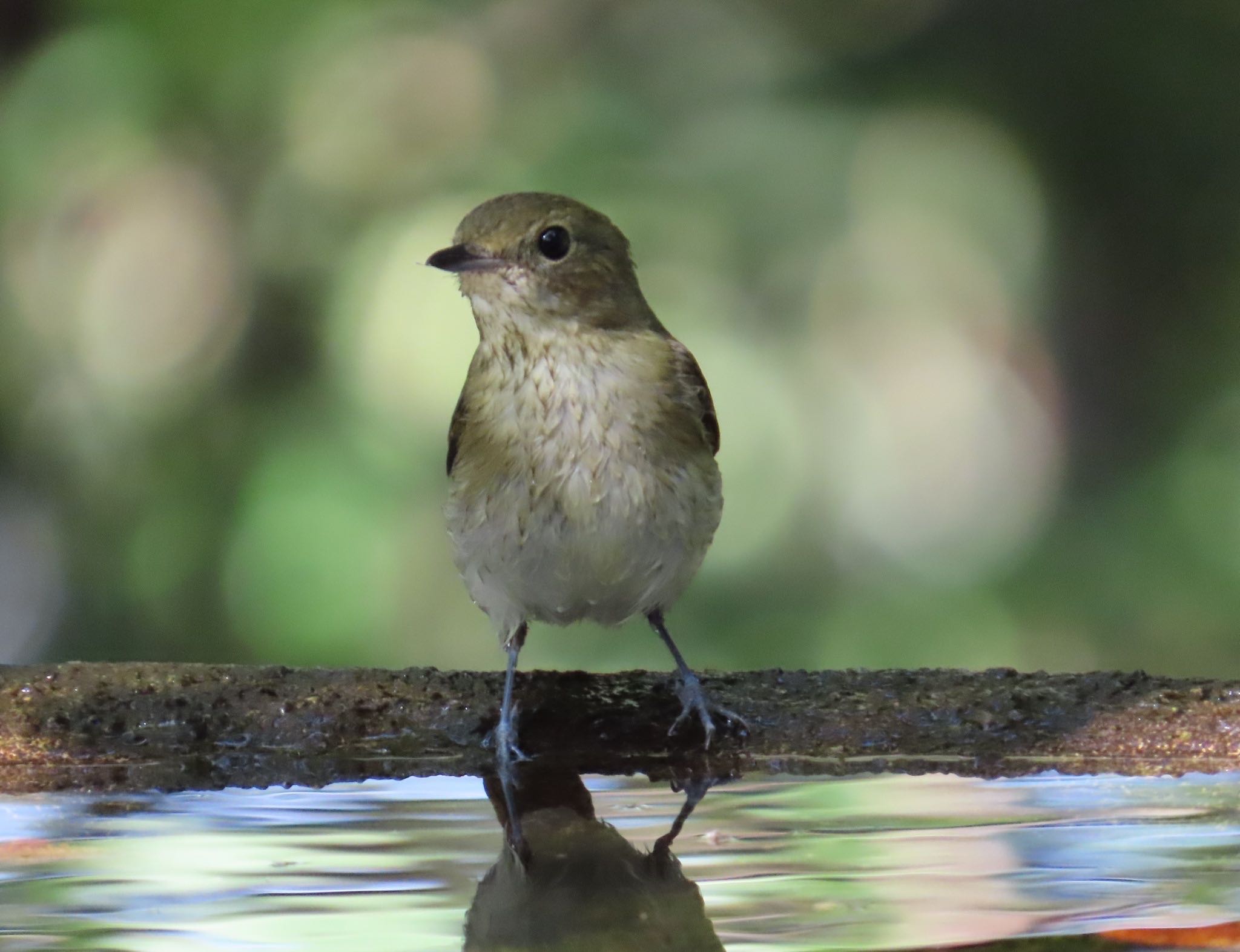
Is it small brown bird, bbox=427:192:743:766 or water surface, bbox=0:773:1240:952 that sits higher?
small brown bird, bbox=427:192:743:766

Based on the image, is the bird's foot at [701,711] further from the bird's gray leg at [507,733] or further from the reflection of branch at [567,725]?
the bird's gray leg at [507,733]

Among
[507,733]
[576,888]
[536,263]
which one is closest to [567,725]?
[507,733]

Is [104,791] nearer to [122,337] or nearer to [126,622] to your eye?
[126,622]

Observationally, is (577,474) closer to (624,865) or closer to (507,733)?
(507,733)

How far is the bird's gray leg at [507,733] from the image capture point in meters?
2.73

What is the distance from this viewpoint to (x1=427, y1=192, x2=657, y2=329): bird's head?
2961mm

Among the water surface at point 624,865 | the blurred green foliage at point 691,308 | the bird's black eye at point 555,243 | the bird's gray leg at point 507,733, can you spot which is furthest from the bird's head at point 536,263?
the blurred green foliage at point 691,308

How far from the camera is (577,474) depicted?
2.89 metres

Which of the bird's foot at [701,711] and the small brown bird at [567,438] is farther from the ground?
the small brown bird at [567,438]

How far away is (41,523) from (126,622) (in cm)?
38

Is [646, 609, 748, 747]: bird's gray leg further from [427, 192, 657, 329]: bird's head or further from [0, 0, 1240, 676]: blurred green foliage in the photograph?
[0, 0, 1240, 676]: blurred green foliage

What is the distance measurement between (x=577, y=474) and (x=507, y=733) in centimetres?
45

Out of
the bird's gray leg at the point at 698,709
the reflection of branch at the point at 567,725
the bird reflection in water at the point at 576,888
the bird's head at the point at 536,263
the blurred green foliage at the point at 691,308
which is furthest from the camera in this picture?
the blurred green foliage at the point at 691,308

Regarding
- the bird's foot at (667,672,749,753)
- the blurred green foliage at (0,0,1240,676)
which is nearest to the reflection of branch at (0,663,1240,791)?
the bird's foot at (667,672,749,753)
